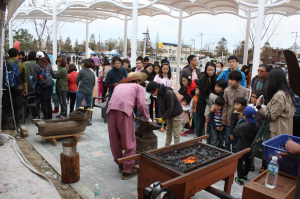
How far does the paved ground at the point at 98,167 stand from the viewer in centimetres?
335

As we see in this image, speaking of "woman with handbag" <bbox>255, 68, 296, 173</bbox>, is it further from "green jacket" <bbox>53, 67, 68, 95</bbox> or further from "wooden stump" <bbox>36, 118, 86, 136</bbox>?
"green jacket" <bbox>53, 67, 68, 95</bbox>

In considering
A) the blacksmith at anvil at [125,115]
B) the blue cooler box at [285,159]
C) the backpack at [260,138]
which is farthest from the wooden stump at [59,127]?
the blue cooler box at [285,159]

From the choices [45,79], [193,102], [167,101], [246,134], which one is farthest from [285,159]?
[45,79]

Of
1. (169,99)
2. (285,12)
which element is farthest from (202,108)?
(285,12)

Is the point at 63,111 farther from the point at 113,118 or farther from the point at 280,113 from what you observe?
the point at 280,113

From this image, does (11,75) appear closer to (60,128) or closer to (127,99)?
(60,128)

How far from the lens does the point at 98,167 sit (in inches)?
162

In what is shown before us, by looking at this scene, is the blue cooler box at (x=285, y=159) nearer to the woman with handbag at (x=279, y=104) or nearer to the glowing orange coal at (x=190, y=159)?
the glowing orange coal at (x=190, y=159)

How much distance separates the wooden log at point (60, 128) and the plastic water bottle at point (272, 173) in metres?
4.06

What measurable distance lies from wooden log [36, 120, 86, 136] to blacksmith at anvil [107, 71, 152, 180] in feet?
6.09

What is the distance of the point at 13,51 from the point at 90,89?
6.86ft

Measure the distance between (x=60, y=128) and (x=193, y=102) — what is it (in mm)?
3145

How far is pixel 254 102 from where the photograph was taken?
171 inches

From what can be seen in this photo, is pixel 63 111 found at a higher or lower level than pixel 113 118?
lower
